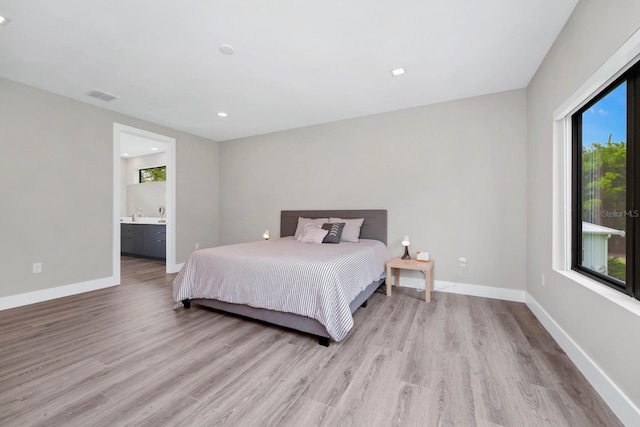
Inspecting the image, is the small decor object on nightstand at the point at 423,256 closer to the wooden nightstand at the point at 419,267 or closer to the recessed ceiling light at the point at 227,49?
the wooden nightstand at the point at 419,267

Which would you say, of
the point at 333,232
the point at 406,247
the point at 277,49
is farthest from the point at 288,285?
the point at 277,49

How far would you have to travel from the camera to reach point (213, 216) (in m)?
5.59

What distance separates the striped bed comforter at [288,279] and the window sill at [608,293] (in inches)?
63.9

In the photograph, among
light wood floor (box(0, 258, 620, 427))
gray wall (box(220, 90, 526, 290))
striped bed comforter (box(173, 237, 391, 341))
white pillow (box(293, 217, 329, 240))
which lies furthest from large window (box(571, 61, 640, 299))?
white pillow (box(293, 217, 329, 240))

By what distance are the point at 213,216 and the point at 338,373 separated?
4.60 metres

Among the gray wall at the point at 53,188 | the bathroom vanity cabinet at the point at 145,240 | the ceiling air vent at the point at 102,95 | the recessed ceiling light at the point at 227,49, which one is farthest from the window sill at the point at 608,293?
the bathroom vanity cabinet at the point at 145,240

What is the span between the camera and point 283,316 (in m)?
2.35

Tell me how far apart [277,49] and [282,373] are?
2714 mm

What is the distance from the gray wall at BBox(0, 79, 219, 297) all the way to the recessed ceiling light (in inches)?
104

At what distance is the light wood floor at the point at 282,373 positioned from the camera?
1.43 m

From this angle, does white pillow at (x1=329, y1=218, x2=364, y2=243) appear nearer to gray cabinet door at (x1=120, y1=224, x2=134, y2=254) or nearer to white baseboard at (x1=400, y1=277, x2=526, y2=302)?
white baseboard at (x1=400, y1=277, x2=526, y2=302)

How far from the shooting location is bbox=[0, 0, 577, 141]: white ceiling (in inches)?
78.2

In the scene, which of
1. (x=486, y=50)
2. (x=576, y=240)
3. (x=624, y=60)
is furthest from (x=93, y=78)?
(x=576, y=240)

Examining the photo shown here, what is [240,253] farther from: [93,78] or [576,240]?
[576,240]
